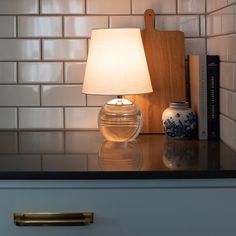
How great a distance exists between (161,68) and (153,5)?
0.23 meters

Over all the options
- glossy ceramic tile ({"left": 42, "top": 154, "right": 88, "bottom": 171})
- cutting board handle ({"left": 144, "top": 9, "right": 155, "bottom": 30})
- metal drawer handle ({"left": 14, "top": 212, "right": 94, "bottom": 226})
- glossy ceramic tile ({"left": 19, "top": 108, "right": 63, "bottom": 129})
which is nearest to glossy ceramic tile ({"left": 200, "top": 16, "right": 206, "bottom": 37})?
cutting board handle ({"left": 144, "top": 9, "right": 155, "bottom": 30})

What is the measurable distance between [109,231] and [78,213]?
3.2 inches

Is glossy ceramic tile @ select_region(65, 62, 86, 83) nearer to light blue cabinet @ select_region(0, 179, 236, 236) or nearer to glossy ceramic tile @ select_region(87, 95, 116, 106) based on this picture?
glossy ceramic tile @ select_region(87, 95, 116, 106)

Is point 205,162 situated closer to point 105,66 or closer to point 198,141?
point 198,141

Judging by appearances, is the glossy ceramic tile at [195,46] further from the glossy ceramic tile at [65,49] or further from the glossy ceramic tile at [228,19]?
the glossy ceramic tile at [65,49]

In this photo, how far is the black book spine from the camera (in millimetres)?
1607

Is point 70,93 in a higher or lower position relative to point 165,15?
lower

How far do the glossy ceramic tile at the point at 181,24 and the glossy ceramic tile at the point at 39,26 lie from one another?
34 centimetres

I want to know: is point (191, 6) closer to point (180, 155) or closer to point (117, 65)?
point (117, 65)

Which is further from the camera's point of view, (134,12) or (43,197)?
(134,12)

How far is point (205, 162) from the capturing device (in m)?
1.27

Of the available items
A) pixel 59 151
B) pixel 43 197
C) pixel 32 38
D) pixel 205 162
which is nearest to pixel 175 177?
pixel 205 162

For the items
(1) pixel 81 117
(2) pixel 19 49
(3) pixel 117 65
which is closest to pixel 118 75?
(3) pixel 117 65

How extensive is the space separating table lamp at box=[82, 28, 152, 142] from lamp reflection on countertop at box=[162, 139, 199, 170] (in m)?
0.13
